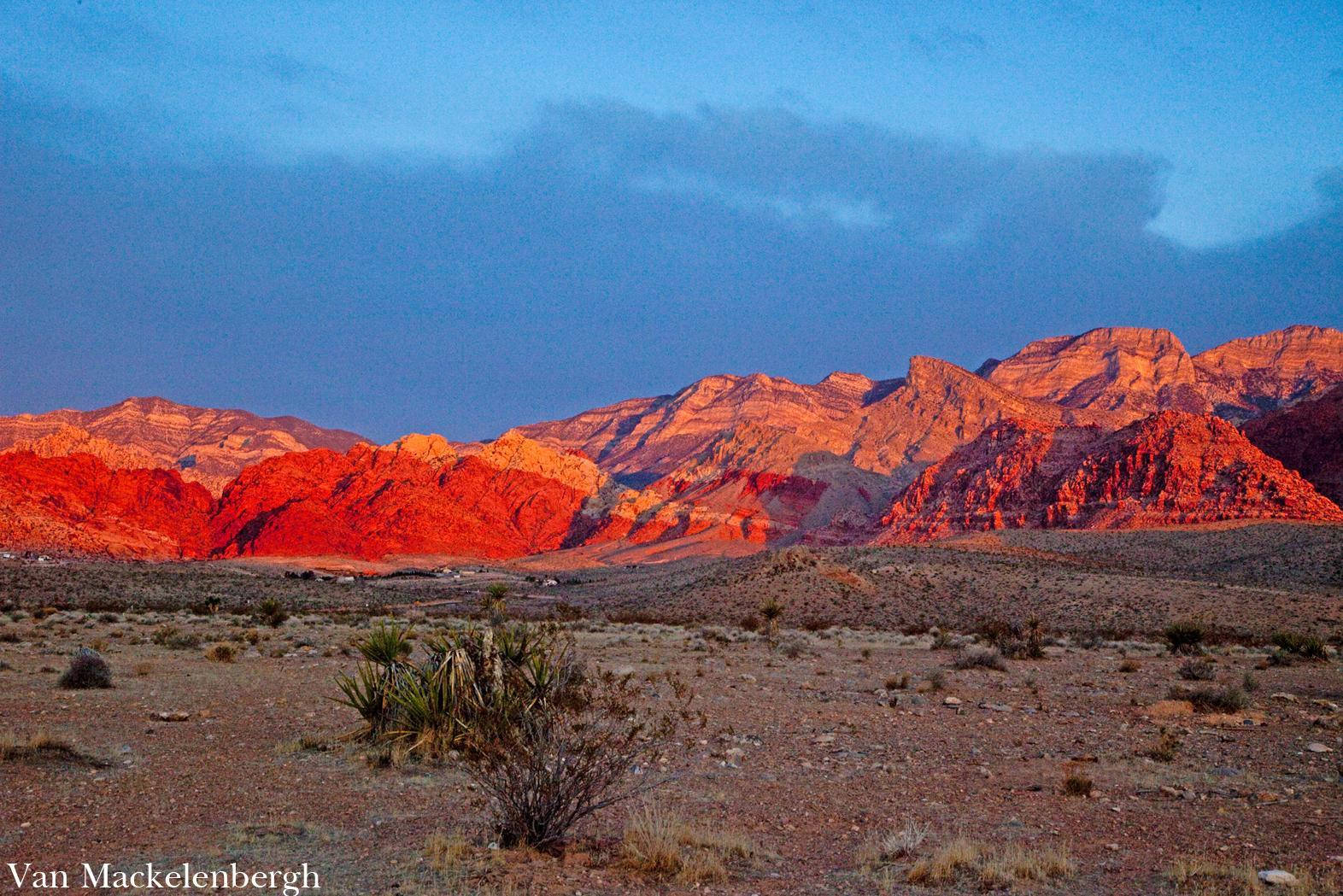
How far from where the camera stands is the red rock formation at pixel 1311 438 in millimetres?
89562

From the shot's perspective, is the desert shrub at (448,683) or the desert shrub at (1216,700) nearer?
the desert shrub at (448,683)

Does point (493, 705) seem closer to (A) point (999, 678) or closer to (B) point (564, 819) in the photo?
(B) point (564, 819)

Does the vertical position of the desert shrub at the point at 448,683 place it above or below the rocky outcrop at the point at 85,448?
below

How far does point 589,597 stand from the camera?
200 ft

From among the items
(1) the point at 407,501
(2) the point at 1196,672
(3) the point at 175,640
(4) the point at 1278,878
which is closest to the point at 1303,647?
(2) the point at 1196,672

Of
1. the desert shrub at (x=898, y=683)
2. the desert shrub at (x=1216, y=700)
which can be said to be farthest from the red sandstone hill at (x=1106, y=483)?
the desert shrub at (x=898, y=683)

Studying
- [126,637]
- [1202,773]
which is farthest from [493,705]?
[126,637]

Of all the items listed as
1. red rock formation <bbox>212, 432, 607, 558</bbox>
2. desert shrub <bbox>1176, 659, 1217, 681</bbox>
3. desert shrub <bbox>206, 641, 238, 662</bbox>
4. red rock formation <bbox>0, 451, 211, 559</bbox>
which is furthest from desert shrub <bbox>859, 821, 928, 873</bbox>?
red rock formation <bbox>212, 432, 607, 558</bbox>

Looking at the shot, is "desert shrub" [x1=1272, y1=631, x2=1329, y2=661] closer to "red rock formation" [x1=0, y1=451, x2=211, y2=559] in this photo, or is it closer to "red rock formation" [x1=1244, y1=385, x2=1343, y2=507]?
"red rock formation" [x1=1244, y1=385, x2=1343, y2=507]

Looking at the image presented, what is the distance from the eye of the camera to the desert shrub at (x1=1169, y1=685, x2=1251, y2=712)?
1336cm

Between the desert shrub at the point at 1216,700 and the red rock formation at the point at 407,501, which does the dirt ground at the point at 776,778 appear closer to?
the desert shrub at the point at 1216,700

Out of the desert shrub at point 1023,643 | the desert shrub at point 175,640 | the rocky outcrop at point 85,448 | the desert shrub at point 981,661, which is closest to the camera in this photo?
the desert shrub at point 981,661

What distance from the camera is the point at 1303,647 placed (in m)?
22.3

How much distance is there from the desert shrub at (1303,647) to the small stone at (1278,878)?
19633 millimetres
